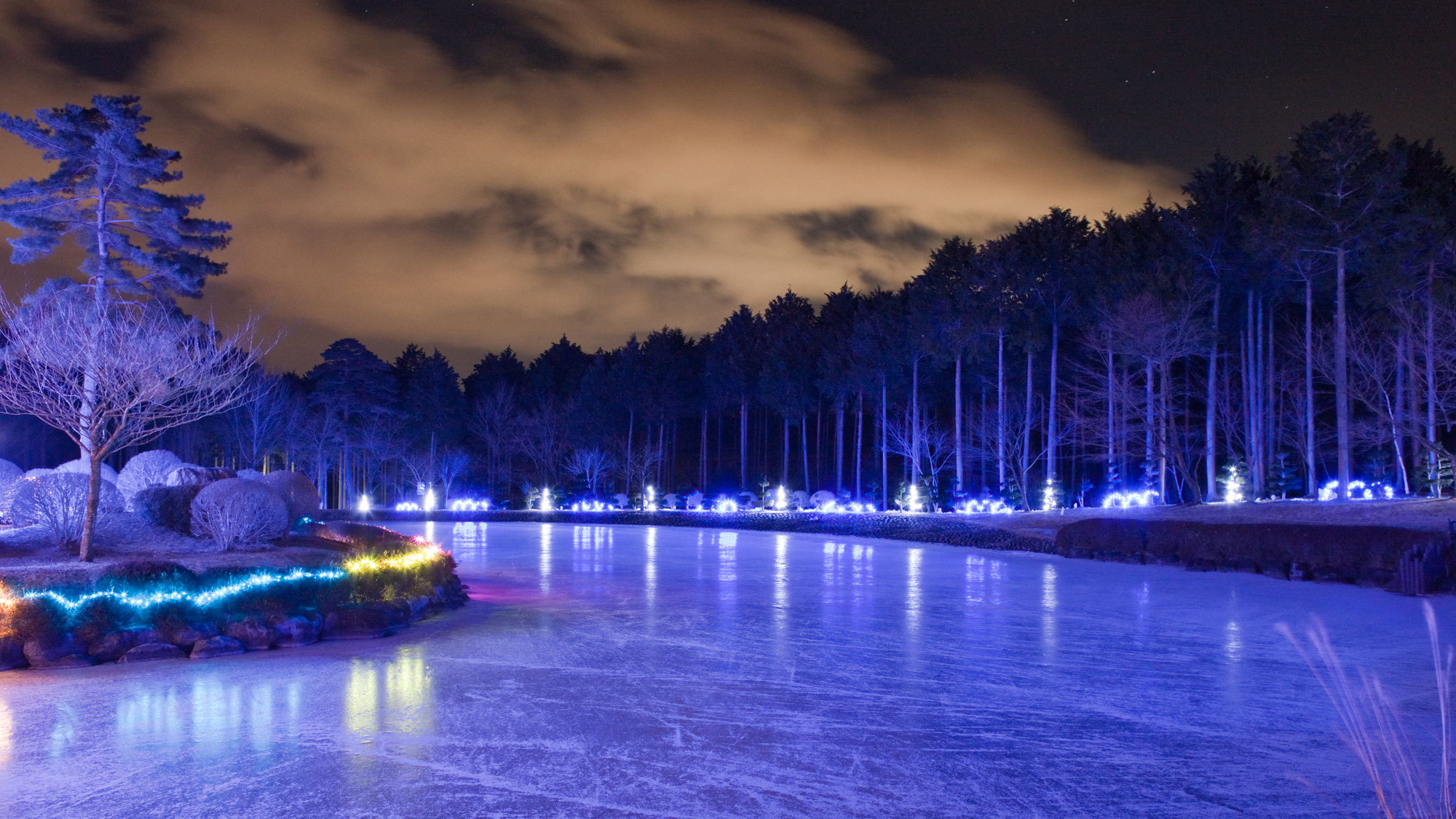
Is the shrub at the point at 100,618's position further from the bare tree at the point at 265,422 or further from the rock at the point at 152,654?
the bare tree at the point at 265,422

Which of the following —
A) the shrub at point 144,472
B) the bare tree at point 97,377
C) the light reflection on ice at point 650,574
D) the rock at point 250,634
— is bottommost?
the light reflection on ice at point 650,574

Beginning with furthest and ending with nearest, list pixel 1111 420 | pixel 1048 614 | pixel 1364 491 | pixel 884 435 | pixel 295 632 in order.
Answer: pixel 884 435 < pixel 1111 420 < pixel 1364 491 < pixel 1048 614 < pixel 295 632

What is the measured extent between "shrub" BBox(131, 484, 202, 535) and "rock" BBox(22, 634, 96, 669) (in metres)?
5.47

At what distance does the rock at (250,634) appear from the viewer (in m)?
8.22

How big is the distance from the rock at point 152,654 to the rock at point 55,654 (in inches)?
10.5

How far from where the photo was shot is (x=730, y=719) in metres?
5.96

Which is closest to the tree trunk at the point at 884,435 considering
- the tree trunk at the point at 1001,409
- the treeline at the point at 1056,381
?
the treeline at the point at 1056,381

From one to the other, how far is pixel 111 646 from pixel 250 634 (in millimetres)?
1079

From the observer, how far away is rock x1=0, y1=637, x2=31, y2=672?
732 cm

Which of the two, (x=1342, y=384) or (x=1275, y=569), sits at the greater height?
(x=1342, y=384)

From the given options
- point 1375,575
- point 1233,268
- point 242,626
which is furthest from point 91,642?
point 1233,268

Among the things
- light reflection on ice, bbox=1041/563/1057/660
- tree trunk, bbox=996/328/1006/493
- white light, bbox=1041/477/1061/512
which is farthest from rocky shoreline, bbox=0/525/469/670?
tree trunk, bbox=996/328/1006/493

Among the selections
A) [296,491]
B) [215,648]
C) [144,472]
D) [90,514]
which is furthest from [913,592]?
[144,472]

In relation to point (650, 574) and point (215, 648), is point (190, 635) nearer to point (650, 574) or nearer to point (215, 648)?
point (215, 648)
